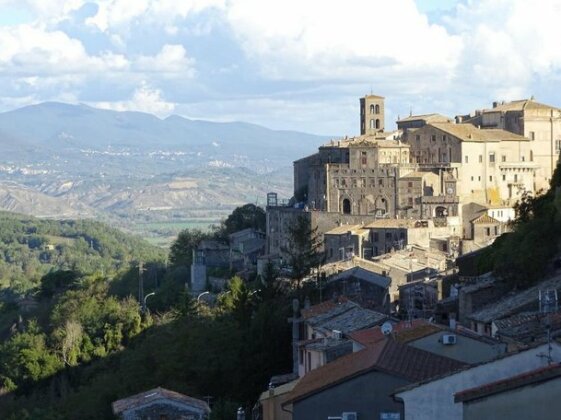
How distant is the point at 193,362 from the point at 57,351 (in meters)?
25.3

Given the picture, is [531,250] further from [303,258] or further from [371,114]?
[371,114]

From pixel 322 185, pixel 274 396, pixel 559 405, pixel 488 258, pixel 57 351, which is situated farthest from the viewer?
pixel 322 185

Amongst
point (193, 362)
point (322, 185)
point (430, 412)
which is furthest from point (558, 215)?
point (322, 185)

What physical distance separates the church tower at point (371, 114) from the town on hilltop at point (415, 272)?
0.08 metres

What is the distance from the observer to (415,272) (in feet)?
146

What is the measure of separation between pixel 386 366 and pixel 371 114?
6529 centimetres

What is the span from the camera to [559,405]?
12273 mm

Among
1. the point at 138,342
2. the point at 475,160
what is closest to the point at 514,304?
the point at 138,342

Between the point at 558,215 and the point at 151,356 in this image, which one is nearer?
the point at 558,215

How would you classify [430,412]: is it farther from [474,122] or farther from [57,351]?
[474,122]

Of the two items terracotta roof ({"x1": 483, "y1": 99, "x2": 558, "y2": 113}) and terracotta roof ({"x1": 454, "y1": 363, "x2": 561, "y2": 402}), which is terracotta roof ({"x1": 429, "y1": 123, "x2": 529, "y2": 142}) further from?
terracotta roof ({"x1": 454, "y1": 363, "x2": 561, "y2": 402})

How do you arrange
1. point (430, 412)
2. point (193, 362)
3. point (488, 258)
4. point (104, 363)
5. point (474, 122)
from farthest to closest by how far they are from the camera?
1. point (474, 122)
2. point (104, 363)
3. point (488, 258)
4. point (193, 362)
5. point (430, 412)

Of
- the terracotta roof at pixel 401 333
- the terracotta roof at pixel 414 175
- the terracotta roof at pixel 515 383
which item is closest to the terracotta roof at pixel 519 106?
the terracotta roof at pixel 414 175

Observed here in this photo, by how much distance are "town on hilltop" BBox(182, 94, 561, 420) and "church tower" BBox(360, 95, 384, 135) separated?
78mm
